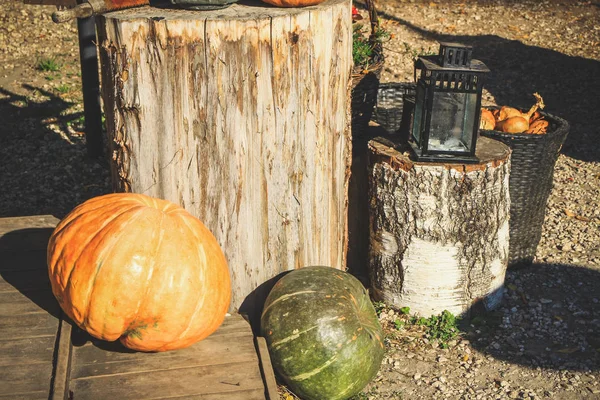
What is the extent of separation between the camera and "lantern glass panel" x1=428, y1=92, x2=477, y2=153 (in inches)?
163

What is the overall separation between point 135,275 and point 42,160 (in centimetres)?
380

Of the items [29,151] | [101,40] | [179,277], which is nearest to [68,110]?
[29,151]

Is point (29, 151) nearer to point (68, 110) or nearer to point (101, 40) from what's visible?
point (68, 110)

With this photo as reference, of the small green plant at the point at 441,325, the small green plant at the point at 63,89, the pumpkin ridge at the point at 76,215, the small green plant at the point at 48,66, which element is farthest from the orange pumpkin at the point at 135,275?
the small green plant at the point at 48,66

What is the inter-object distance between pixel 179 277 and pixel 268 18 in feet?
4.36

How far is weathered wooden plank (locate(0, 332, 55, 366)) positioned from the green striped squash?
1086 millimetres

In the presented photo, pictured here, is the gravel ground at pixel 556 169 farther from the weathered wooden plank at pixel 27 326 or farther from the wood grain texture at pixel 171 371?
the weathered wooden plank at pixel 27 326

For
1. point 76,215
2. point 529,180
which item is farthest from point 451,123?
point 76,215

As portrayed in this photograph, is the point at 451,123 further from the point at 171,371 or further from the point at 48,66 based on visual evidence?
the point at 48,66

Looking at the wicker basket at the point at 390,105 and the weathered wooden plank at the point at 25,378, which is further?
the wicker basket at the point at 390,105

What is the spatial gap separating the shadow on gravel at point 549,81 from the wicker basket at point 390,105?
232 centimetres

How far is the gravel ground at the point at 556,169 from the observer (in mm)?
4051

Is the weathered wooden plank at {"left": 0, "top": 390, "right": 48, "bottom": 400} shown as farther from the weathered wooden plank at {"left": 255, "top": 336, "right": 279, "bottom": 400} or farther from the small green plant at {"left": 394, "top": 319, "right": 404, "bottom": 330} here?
the small green plant at {"left": 394, "top": 319, "right": 404, "bottom": 330}

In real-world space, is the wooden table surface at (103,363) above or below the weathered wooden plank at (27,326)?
below
